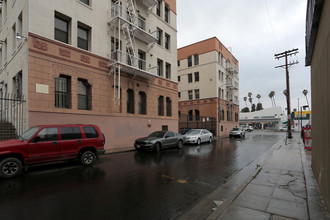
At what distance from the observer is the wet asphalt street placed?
399 centimetres

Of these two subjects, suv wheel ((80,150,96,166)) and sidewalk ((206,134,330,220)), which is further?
suv wheel ((80,150,96,166))

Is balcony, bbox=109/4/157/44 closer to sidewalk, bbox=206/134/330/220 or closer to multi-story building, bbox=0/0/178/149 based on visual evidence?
multi-story building, bbox=0/0/178/149

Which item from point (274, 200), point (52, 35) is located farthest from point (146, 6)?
point (274, 200)

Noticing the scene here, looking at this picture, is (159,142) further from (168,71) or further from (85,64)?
(168,71)

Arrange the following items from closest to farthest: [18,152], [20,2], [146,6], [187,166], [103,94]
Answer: [18,152], [187,166], [20,2], [103,94], [146,6]

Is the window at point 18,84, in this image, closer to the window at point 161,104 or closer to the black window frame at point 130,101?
the black window frame at point 130,101

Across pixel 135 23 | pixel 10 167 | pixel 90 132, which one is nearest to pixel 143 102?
pixel 135 23

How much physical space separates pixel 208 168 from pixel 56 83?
1032 cm

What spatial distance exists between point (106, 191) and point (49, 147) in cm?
369

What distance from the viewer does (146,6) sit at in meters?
18.0

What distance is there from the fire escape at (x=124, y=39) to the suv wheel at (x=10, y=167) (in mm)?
8281

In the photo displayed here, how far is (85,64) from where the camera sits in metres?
13.0

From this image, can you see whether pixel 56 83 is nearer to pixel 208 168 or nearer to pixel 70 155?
pixel 70 155

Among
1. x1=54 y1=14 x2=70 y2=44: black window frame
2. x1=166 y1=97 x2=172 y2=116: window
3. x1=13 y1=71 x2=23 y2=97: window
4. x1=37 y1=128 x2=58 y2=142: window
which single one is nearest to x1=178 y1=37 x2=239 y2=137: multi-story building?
x1=166 y1=97 x2=172 y2=116: window
